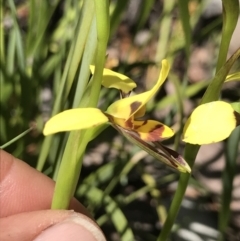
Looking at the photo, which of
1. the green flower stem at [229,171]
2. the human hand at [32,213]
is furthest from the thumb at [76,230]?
the green flower stem at [229,171]

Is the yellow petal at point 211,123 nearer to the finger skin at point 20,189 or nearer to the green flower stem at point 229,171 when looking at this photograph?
the green flower stem at point 229,171

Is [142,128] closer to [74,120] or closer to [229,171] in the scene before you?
[74,120]

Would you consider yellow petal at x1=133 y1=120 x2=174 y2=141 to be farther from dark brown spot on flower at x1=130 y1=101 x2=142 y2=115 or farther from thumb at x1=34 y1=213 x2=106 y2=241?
thumb at x1=34 y1=213 x2=106 y2=241

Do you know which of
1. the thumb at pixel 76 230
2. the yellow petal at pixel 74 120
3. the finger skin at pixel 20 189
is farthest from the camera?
the finger skin at pixel 20 189

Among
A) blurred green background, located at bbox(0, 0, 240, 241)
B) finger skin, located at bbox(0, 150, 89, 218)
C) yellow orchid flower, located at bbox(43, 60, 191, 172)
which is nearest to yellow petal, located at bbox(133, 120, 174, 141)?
yellow orchid flower, located at bbox(43, 60, 191, 172)

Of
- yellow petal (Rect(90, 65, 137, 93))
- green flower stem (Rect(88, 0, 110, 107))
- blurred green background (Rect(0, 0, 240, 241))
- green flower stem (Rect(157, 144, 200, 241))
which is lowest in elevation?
blurred green background (Rect(0, 0, 240, 241))

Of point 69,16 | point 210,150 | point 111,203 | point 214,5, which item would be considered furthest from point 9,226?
point 214,5
